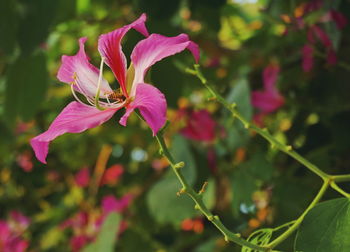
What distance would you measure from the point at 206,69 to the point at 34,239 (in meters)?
0.81

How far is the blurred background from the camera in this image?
2.92ft

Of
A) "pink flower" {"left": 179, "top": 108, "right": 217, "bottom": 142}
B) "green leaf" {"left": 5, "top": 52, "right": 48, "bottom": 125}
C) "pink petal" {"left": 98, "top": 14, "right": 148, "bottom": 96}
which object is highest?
"pink petal" {"left": 98, "top": 14, "right": 148, "bottom": 96}

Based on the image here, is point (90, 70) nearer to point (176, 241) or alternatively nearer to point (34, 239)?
point (176, 241)

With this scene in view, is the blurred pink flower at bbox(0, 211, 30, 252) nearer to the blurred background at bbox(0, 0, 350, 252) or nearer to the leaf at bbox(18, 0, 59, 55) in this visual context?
the blurred background at bbox(0, 0, 350, 252)

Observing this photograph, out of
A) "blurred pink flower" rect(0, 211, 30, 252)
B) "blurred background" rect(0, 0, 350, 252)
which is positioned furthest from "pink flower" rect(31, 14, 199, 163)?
"blurred pink flower" rect(0, 211, 30, 252)

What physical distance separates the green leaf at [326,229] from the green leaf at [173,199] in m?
0.57

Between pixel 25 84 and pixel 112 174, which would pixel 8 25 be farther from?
pixel 112 174

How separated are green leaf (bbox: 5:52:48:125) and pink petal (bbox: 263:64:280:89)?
0.38 metres

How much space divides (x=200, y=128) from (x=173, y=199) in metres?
0.14

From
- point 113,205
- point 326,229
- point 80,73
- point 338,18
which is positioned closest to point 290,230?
point 326,229

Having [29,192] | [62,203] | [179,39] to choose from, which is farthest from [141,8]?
[29,192]

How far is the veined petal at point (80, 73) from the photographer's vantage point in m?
0.57

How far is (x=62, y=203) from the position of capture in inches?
67.4

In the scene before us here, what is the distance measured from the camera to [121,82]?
555 mm
